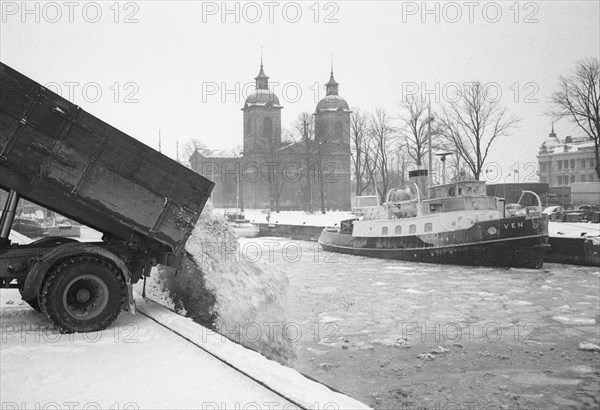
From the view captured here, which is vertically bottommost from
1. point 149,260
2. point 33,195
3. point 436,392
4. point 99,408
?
point 436,392

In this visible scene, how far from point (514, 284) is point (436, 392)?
12.8 m

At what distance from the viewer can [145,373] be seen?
537 centimetres

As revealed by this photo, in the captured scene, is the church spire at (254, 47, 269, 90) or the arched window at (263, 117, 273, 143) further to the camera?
the church spire at (254, 47, 269, 90)

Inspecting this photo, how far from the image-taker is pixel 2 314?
8.61m

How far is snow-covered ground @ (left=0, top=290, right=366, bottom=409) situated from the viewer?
4.56m

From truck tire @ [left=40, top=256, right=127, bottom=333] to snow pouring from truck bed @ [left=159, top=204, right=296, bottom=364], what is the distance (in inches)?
63.9

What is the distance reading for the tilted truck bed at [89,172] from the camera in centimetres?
716

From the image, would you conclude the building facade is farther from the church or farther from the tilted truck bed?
the tilted truck bed

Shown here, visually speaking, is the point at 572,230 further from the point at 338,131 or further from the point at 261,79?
the point at 261,79

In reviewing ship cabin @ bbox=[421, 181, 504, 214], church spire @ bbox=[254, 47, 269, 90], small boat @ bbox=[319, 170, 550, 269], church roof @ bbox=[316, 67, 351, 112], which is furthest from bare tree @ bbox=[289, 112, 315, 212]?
ship cabin @ bbox=[421, 181, 504, 214]

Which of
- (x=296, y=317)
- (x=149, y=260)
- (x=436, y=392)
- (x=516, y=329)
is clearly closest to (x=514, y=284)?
(x=516, y=329)

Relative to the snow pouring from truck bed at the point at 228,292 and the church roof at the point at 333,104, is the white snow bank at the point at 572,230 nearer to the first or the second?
the snow pouring from truck bed at the point at 228,292

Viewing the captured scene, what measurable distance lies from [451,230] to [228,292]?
1903 centimetres

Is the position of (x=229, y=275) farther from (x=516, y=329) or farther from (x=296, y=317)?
(x=516, y=329)
